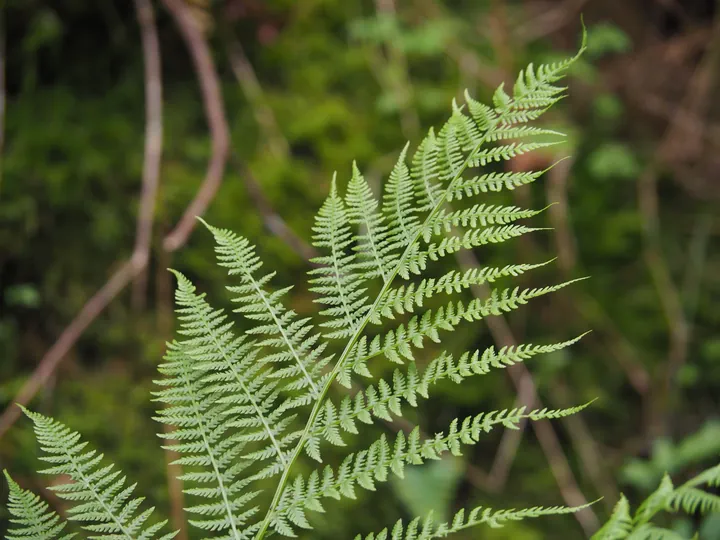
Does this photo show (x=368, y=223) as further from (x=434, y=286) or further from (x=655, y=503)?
(x=655, y=503)

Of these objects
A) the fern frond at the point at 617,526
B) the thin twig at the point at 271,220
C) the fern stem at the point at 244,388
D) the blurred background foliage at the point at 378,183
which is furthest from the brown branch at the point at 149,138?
the fern frond at the point at 617,526

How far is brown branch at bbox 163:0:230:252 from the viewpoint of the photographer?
2152 mm

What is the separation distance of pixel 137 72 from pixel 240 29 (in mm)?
502

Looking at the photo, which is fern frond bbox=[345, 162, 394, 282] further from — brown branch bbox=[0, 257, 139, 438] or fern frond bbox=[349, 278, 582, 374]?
brown branch bbox=[0, 257, 139, 438]

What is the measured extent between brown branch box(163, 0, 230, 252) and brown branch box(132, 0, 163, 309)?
0.10m

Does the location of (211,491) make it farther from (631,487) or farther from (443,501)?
(631,487)

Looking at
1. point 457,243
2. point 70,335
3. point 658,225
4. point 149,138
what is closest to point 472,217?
point 457,243

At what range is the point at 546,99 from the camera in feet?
3.16

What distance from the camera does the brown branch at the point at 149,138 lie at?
227 cm

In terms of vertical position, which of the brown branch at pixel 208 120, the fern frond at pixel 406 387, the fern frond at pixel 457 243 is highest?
the brown branch at pixel 208 120

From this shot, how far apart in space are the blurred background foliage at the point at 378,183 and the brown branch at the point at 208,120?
8 cm

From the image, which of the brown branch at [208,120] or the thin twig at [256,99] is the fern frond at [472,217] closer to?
the brown branch at [208,120]

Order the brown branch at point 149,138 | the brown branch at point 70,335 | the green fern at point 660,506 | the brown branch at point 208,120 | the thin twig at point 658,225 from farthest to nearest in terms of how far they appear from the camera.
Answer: the thin twig at point 658,225
the brown branch at point 149,138
the brown branch at point 208,120
the brown branch at point 70,335
the green fern at point 660,506

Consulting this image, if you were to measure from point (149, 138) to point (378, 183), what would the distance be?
0.91 m
